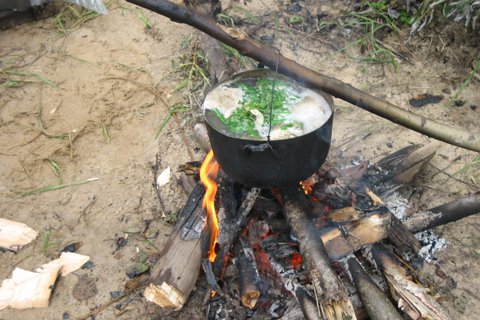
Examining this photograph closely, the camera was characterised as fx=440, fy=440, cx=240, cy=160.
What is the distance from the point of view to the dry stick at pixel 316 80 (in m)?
2.35

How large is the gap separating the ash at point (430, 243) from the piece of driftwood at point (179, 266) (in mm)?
1591

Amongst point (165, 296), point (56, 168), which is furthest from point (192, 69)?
point (165, 296)

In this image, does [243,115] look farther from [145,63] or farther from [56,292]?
[145,63]

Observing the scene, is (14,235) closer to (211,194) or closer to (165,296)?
(165,296)

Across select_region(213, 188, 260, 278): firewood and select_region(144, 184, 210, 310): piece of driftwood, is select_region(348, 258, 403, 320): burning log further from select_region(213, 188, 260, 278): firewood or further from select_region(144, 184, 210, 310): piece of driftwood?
select_region(144, 184, 210, 310): piece of driftwood

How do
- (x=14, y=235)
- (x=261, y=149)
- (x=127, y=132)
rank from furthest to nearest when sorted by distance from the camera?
(x=127, y=132) → (x=14, y=235) → (x=261, y=149)

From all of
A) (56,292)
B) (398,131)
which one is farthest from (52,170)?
(398,131)

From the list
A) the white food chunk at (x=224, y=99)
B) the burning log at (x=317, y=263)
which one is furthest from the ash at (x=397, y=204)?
the white food chunk at (x=224, y=99)

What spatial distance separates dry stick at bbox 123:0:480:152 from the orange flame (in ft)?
3.69

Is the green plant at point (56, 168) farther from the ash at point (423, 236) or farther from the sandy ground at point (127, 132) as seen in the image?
the ash at point (423, 236)

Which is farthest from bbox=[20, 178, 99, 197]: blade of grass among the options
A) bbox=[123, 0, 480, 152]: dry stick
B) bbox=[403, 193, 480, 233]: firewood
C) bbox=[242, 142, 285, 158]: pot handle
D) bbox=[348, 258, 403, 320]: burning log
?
bbox=[403, 193, 480, 233]: firewood

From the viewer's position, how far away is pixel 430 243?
3.29 m

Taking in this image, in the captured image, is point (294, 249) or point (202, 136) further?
point (202, 136)

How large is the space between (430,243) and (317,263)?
1130 millimetres
